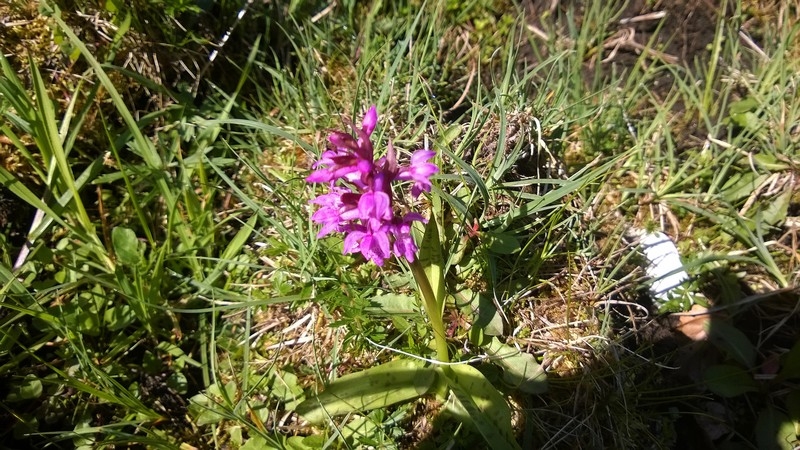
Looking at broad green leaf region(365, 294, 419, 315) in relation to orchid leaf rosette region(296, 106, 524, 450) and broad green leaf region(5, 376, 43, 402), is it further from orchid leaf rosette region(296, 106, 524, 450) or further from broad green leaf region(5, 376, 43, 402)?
broad green leaf region(5, 376, 43, 402)

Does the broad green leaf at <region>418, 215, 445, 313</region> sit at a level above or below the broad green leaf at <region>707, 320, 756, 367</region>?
above

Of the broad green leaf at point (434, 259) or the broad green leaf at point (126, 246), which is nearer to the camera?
the broad green leaf at point (434, 259)

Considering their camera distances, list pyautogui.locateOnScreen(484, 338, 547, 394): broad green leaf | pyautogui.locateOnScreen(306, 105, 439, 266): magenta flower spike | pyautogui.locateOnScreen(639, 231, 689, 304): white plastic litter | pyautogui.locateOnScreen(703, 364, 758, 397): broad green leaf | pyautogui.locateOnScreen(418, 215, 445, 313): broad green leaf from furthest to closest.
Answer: pyautogui.locateOnScreen(639, 231, 689, 304): white plastic litter → pyautogui.locateOnScreen(703, 364, 758, 397): broad green leaf → pyautogui.locateOnScreen(484, 338, 547, 394): broad green leaf → pyautogui.locateOnScreen(418, 215, 445, 313): broad green leaf → pyautogui.locateOnScreen(306, 105, 439, 266): magenta flower spike

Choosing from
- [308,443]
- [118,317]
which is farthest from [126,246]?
[308,443]

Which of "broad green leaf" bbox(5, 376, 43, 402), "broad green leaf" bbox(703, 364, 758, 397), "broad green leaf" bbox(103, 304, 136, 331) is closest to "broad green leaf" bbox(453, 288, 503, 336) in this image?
"broad green leaf" bbox(703, 364, 758, 397)

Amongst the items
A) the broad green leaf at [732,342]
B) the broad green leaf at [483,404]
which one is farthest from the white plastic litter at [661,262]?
the broad green leaf at [483,404]

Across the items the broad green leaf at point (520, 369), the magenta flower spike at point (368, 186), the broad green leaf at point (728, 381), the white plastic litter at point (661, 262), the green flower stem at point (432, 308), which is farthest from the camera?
the white plastic litter at point (661, 262)

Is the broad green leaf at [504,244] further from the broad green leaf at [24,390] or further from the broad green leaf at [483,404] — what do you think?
the broad green leaf at [24,390]

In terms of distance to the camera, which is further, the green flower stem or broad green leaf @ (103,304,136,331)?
broad green leaf @ (103,304,136,331)
